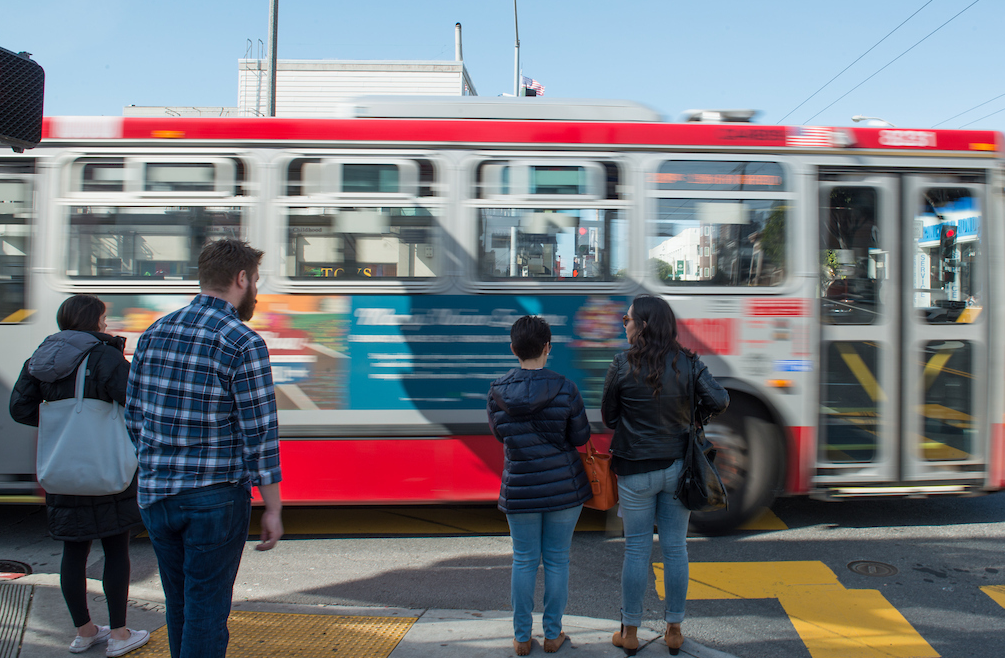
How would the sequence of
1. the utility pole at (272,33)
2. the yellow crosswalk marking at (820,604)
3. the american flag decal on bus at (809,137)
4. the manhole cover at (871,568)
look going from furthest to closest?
the utility pole at (272,33)
the american flag decal on bus at (809,137)
the manhole cover at (871,568)
the yellow crosswalk marking at (820,604)

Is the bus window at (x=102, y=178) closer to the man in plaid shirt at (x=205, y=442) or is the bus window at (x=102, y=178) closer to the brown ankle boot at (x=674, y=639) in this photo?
the man in plaid shirt at (x=205, y=442)

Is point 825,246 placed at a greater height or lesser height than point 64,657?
greater

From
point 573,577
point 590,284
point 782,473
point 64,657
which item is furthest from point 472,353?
point 64,657

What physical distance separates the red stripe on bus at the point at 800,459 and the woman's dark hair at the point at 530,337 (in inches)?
115

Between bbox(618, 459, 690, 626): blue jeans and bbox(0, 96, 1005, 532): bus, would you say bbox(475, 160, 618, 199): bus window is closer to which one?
bbox(0, 96, 1005, 532): bus

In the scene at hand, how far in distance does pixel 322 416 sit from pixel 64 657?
209 cm

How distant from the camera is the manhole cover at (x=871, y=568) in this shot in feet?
15.4

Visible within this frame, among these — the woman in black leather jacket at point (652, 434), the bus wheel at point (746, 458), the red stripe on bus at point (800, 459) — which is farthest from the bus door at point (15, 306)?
the red stripe on bus at point (800, 459)

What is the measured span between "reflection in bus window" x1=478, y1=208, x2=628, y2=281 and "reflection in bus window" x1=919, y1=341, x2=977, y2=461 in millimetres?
2909

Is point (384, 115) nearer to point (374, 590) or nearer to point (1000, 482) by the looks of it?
point (374, 590)

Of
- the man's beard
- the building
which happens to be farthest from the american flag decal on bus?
the building

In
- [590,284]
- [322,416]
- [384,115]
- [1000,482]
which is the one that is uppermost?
[384,115]

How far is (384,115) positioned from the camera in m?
5.25

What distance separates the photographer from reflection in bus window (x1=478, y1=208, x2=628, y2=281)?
508 centimetres
